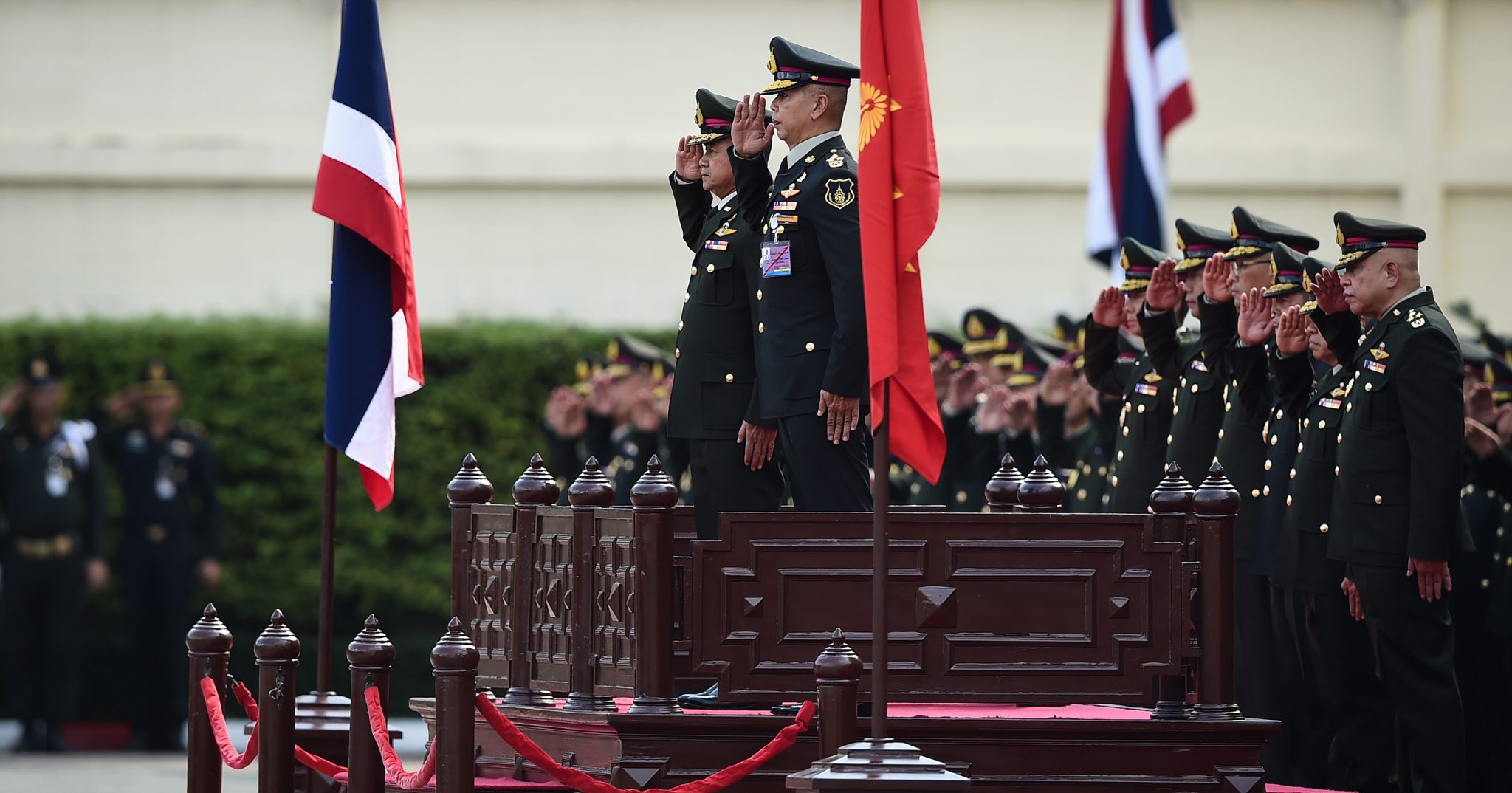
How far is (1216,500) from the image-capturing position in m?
6.11

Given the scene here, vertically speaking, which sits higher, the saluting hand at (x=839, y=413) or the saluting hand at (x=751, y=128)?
the saluting hand at (x=751, y=128)

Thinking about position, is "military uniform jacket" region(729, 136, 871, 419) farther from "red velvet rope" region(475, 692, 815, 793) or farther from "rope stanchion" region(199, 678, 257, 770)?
"rope stanchion" region(199, 678, 257, 770)

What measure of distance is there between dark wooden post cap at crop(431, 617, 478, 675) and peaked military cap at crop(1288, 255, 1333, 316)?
336 centimetres

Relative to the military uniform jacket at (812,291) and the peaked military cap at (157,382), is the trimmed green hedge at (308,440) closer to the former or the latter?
the peaked military cap at (157,382)

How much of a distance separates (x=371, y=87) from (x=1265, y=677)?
12.7 ft

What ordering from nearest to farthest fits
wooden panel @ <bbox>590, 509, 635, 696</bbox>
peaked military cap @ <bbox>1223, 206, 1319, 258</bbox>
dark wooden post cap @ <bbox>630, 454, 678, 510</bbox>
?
dark wooden post cap @ <bbox>630, 454, 678, 510</bbox> → wooden panel @ <bbox>590, 509, 635, 696</bbox> → peaked military cap @ <bbox>1223, 206, 1319, 258</bbox>

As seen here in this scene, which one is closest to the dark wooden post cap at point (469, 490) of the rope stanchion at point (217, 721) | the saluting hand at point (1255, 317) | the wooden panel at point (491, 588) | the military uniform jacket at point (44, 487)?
the wooden panel at point (491, 588)

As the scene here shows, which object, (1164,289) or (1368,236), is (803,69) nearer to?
(1368,236)

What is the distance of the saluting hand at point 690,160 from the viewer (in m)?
7.47

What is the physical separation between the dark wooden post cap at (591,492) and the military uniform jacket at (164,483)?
8.33 meters

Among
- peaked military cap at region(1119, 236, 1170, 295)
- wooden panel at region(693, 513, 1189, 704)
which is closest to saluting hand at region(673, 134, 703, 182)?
wooden panel at region(693, 513, 1189, 704)

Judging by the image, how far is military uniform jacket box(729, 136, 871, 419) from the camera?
6504mm

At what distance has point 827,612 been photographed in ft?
20.2

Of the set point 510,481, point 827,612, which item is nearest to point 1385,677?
point 827,612
